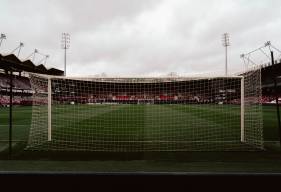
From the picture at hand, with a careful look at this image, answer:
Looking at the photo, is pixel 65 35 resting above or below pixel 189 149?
above

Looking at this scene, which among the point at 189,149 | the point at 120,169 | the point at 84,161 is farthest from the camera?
the point at 189,149

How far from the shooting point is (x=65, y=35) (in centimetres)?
6444

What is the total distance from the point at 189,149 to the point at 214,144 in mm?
1090

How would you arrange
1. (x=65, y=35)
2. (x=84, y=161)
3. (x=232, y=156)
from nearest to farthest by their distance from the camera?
(x=84, y=161)
(x=232, y=156)
(x=65, y=35)

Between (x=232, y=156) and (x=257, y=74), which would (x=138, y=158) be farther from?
(x=257, y=74)

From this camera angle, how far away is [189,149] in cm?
816

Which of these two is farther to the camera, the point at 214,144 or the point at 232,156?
the point at 214,144
